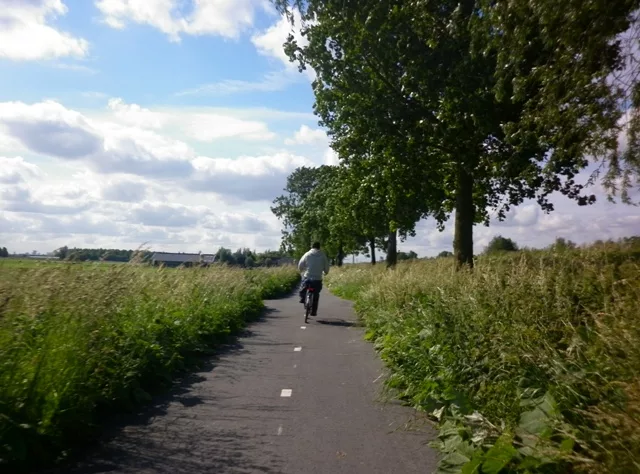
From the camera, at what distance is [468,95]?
1545 centimetres

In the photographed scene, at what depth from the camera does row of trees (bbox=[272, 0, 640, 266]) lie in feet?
27.0

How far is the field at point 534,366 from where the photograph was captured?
460 cm

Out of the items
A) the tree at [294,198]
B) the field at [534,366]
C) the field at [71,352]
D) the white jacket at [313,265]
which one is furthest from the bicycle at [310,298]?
the tree at [294,198]

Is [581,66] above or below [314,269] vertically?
above

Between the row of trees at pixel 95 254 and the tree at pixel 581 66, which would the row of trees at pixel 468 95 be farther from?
the row of trees at pixel 95 254

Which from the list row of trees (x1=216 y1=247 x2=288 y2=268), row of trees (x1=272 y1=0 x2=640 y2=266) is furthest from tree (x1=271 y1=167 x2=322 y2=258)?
row of trees (x1=272 y1=0 x2=640 y2=266)

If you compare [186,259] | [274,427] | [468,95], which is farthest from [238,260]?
[274,427]

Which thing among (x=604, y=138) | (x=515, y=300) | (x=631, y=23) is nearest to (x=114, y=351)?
(x=515, y=300)

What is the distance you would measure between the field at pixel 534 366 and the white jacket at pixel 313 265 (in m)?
8.48

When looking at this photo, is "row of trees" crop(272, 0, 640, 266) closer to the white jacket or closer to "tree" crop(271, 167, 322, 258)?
the white jacket

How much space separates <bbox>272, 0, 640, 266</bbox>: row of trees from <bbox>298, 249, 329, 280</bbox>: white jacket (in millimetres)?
3340

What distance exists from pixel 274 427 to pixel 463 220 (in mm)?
12215

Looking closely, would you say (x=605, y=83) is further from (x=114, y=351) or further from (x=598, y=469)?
(x=114, y=351)

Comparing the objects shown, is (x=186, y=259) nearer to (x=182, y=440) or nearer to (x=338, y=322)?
(x=338, y=322)
